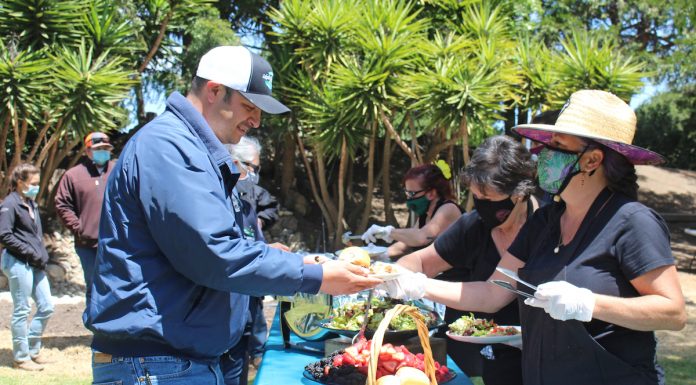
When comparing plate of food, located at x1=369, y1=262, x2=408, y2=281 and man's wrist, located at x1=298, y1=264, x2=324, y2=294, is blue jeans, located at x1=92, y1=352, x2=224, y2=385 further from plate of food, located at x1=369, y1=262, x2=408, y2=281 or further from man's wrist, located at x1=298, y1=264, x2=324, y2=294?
plate of food, located at x1=369, y1=262, x2=408, y2=281

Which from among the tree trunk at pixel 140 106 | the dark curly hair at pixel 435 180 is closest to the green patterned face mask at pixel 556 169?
the dark curly hair at pixel 435 180

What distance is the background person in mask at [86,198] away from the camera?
20.8ft

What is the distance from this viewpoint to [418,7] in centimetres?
1242

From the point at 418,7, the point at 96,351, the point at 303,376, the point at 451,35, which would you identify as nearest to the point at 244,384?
the point at 303,376

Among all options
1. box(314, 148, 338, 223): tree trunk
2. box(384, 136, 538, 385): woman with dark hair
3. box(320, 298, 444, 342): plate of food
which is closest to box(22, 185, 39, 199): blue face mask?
box(320, 298, 444, 342): plate of food

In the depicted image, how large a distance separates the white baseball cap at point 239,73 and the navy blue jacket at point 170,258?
0.69 feet

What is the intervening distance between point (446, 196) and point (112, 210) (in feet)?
10.7

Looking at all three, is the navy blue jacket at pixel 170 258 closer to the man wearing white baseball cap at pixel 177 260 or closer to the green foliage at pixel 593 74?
the man wearing white baseball cap at pixel 177 260

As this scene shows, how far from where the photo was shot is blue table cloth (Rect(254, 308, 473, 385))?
294cm

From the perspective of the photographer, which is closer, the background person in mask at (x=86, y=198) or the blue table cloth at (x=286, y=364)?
the blue table cloth at (x=286, y=364)

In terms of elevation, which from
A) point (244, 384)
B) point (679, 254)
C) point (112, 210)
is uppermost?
point (112, 210)

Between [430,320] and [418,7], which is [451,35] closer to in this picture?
[418,7]

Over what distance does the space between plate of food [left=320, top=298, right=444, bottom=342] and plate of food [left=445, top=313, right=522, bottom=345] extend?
111 mm

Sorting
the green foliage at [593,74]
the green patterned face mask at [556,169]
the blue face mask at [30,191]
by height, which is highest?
the green foliage at [593,74]
